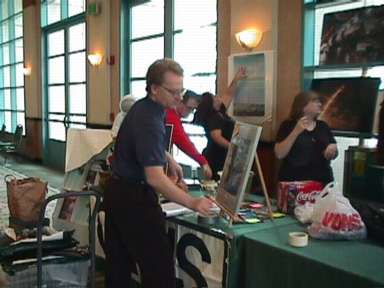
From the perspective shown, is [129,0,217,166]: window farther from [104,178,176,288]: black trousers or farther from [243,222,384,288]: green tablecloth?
[243,222,384,288]: green tablecloth

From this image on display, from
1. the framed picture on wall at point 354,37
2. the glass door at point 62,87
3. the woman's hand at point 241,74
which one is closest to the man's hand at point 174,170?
the framed picture on wall at point 354,37

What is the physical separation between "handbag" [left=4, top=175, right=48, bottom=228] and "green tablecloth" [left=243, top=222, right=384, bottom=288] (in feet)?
6.05

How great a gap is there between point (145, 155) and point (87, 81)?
6.44 metres

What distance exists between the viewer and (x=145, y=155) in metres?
2.12

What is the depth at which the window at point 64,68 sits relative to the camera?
884 cm

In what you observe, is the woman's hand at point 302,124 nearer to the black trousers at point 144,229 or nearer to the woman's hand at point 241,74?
the black trousers at point 144,229

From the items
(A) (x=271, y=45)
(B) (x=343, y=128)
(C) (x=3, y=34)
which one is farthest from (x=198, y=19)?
(C) (x=3, y=34)

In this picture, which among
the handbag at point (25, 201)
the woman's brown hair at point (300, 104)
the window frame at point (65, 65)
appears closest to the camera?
the woman's brown hair at point (300, 104)

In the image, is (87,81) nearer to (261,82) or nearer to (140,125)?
(261,82)

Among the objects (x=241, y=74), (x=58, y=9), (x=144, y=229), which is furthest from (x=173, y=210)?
(x=58, y=9)

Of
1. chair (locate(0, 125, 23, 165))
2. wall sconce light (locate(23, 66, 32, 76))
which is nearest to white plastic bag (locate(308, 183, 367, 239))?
chair (locate(0, 125, 23, 165))

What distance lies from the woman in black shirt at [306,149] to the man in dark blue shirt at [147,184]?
1.07m

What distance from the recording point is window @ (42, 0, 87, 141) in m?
8.84

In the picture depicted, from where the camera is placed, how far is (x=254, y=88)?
185 inches
